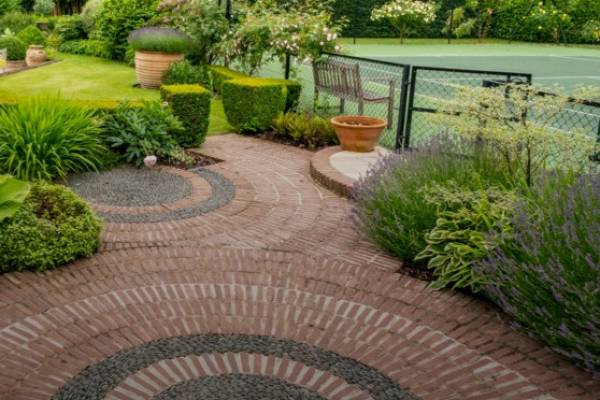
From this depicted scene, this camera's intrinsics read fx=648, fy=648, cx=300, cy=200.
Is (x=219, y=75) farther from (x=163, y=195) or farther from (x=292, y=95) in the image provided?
(x=163, y=195)

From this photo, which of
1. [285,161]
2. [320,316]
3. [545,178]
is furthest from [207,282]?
[285,161]

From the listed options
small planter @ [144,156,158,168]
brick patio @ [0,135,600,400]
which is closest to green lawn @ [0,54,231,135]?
small planter @ [144,156,158,168]

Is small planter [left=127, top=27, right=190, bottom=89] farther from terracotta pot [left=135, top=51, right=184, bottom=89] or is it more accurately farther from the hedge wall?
the hedge wall

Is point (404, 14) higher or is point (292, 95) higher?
point (404, 14)

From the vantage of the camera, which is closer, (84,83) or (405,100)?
(405,100)

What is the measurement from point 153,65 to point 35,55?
19.8 feet

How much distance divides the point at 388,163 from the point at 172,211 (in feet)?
7.13

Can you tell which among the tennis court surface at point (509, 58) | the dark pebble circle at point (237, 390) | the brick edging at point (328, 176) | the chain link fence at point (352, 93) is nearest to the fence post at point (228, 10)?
the chain link fence at point (352, 93)

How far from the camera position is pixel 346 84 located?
10.4 meters

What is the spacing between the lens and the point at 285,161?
8625 millimetres

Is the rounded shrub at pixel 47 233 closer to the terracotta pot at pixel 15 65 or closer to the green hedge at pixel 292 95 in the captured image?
the green hedge at pixel 292 95

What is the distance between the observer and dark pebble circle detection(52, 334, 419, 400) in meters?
3.38

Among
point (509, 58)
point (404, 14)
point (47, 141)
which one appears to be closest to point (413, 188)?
point (47, 141)

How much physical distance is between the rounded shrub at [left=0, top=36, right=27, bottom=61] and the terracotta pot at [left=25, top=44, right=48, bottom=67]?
0.56m
